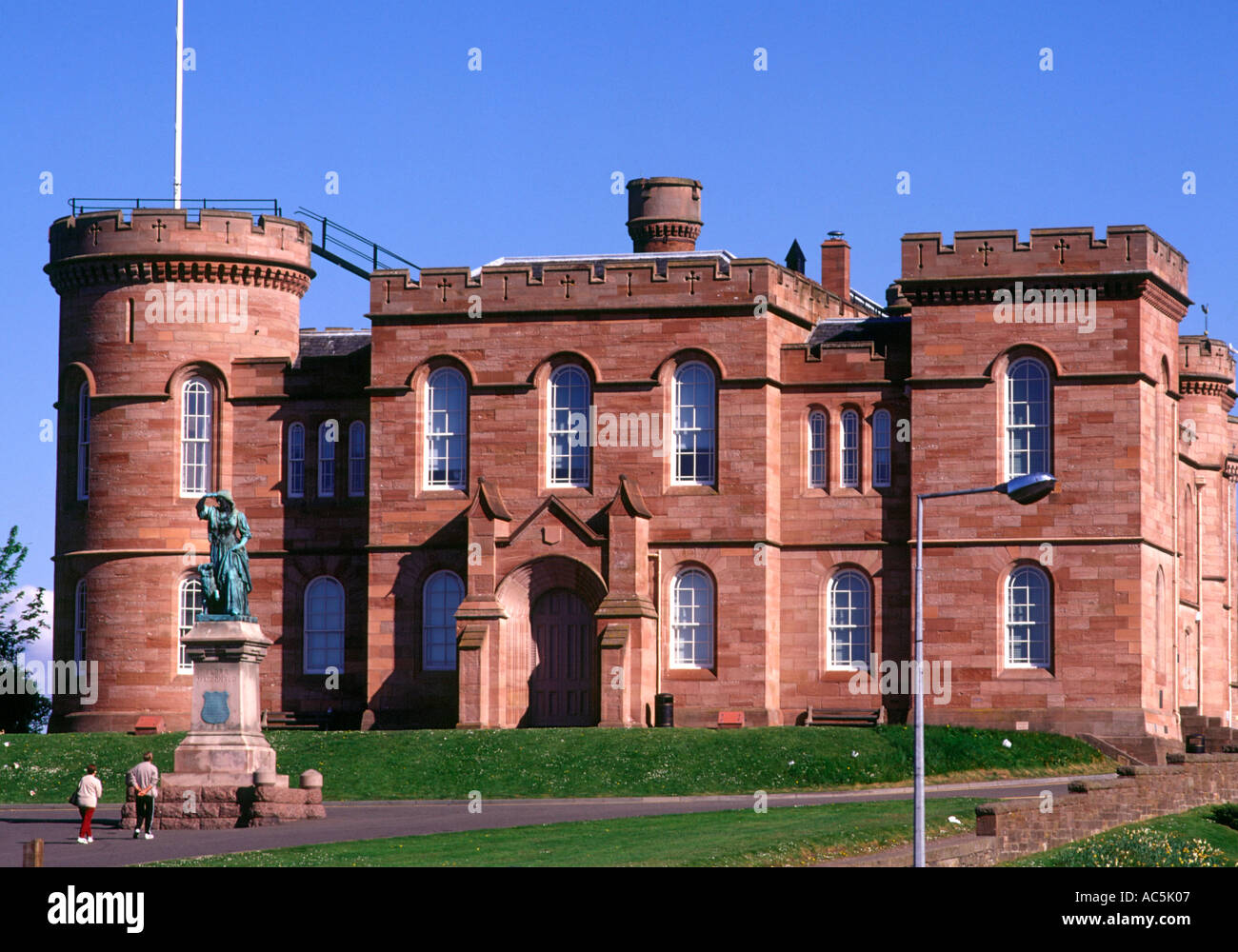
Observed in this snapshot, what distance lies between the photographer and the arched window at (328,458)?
59469 millimetres

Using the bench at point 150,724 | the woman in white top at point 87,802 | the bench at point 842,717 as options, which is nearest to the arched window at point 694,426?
the bench at point 842,717

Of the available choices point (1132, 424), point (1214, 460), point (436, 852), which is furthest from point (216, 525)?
point (1214, 460)

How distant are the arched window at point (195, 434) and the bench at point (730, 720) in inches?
569

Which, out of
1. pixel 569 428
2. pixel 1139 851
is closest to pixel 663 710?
pixel 569 428

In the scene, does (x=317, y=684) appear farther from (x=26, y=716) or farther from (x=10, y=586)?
(x=10, y=586)

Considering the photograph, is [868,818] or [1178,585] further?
[1178,585]

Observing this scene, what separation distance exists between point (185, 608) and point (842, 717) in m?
16.6

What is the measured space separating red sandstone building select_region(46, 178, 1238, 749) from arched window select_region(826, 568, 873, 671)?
99 mm

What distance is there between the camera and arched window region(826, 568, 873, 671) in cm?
5612

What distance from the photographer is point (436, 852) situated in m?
34.1

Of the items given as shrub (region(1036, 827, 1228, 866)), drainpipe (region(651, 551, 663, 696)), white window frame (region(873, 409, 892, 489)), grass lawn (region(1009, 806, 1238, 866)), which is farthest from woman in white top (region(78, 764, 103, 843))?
white window frame (region(873, 409, 892, 489))

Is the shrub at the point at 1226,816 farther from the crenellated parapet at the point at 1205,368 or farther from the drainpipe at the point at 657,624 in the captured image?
the crenellated parapet at the point at 1205,368

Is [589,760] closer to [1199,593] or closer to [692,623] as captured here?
[692,623]
